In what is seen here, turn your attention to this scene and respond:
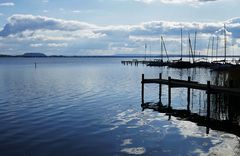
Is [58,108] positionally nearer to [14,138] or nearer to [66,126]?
[66,126]

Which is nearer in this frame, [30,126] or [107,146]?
[107,146]

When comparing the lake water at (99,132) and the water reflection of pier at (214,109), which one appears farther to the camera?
the water reflection of pier at (214,109)

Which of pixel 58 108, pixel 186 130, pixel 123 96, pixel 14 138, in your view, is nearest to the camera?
pixel 14 138

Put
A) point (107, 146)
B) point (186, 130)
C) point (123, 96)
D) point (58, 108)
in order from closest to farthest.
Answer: point (107, 146)
point (186, 130)
point (58, 108)
point (123, 96)

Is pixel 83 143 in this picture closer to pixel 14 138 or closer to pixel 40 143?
pixel 40 143

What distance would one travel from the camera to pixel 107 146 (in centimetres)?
2172

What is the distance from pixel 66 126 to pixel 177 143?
369 inches

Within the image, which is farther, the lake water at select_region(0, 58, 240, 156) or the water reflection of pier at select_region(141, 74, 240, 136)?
the water reflection of pier at select_region(141, 74, 240, 136)

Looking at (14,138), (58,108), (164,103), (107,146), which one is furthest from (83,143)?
(164,103)

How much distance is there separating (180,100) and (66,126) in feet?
64.7

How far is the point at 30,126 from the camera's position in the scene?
27.2 metres

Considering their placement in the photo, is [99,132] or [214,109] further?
[214,109]

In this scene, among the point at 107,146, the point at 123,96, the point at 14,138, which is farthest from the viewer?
the point at 123,96

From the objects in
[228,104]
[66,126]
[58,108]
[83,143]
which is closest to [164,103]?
[228,104]
